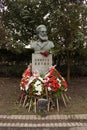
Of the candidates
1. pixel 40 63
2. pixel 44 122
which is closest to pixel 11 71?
pixel 40 63

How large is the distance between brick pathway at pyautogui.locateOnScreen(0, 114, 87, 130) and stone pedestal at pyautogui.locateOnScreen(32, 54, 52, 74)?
142 cm

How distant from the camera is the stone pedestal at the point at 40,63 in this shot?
6316 mm

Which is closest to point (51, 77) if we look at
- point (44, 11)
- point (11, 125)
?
point (11, 125)

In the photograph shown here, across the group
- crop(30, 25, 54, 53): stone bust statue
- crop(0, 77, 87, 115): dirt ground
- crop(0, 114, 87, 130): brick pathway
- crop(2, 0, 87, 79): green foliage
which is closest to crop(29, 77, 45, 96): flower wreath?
crop(0, 77, 87, 115): dirt ground

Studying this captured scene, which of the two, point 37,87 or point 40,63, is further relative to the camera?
point 40,63

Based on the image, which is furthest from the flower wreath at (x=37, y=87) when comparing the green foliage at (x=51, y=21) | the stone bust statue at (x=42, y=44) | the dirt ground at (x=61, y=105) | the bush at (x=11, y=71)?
the bush at (x=11, y=71)

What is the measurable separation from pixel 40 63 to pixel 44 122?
1751mm

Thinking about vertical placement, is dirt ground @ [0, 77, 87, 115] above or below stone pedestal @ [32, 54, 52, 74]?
below

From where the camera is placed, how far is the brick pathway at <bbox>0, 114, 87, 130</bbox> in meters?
4.80

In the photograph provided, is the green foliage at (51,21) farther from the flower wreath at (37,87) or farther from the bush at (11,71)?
A: the flower wreath at (37,87)

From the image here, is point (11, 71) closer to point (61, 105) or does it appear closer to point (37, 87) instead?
point (61, 105)

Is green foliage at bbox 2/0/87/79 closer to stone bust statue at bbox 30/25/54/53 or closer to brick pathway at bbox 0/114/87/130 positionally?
stone bust statue at bbox 30/25/54/53

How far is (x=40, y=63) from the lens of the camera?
20.8 ft

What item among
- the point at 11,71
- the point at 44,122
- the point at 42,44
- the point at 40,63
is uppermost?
the point at 42,44
